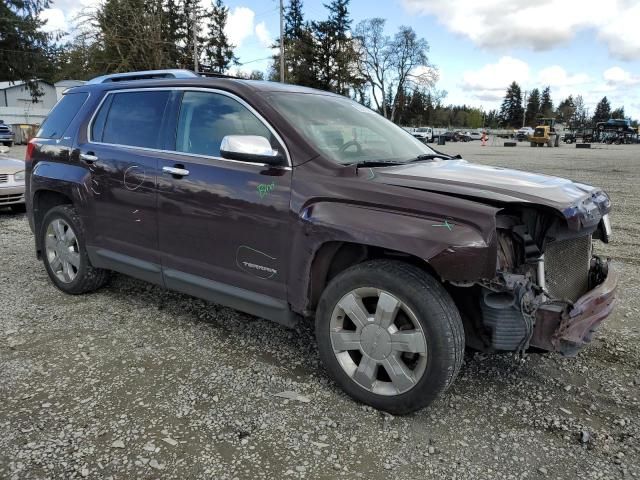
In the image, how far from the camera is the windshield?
3.24 m

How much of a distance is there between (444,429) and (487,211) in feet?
3.89

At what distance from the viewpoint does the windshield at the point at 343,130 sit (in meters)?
3.24

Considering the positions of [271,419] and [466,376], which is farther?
[466,376]

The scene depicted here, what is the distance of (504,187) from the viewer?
2.77m

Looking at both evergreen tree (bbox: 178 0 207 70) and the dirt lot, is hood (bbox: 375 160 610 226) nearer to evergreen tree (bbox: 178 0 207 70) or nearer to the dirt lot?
the dirt lot

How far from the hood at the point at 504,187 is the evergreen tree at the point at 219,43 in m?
62.4

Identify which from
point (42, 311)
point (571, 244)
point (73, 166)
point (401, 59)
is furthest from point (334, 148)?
point (401, 59)

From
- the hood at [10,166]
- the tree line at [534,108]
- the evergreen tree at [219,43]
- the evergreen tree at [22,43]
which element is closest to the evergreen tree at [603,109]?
the tree line at [534,108]

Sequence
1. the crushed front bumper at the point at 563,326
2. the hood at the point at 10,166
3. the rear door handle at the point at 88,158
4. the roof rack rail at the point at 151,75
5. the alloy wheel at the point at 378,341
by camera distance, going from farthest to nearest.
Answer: the hood at the point at 10,166
the rear door handle at the point at 88,158
the roof rack rail at the point at 151,75
the alloy wheel at the point at 378,341
the crushed front bumper at the point at 563,326

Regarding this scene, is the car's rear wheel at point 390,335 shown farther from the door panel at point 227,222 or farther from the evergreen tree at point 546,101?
the evergreen tree at point 546,101

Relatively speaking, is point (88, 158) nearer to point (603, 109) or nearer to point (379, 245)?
point (379, 245)

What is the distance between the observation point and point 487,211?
245 centimetres

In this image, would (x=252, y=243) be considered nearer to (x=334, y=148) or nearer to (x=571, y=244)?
(x=334, y=148)

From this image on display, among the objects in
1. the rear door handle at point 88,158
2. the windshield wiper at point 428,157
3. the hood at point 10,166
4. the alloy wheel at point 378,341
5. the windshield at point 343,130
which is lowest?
the alloy wheel at point 378,341
